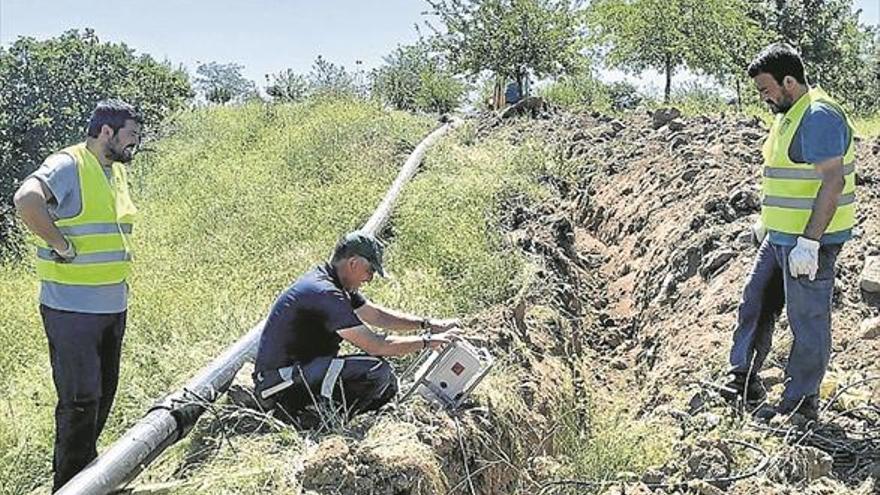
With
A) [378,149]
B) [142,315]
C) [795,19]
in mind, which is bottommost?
[142,315]

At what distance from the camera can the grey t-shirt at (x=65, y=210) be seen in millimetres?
4652

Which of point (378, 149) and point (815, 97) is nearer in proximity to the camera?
point (815, 97)

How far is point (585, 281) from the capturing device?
915 cm

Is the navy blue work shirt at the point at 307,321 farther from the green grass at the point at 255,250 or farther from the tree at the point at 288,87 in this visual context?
the tree at the point at 288,87

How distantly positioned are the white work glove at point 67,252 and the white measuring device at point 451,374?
70.9 inches

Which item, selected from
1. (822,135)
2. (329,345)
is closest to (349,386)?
(329,345)

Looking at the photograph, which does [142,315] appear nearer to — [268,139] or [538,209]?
[538,209]

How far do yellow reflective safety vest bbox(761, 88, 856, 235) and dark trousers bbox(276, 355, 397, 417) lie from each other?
7.31 feet

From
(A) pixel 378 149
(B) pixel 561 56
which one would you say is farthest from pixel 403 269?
(B) pixel 561 56

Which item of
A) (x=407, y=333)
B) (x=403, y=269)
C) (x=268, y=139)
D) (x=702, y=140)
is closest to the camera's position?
(x=407, y=333)

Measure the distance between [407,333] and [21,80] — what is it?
3087 centimetres

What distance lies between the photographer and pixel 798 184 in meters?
4.88

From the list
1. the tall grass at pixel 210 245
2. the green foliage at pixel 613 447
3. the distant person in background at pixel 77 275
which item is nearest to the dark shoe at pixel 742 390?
the green foliage at pixel 613 447

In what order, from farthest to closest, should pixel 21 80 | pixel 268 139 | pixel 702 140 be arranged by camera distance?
1. pixel 21 80
2. pixel 268 139
3. pixel 702 140
